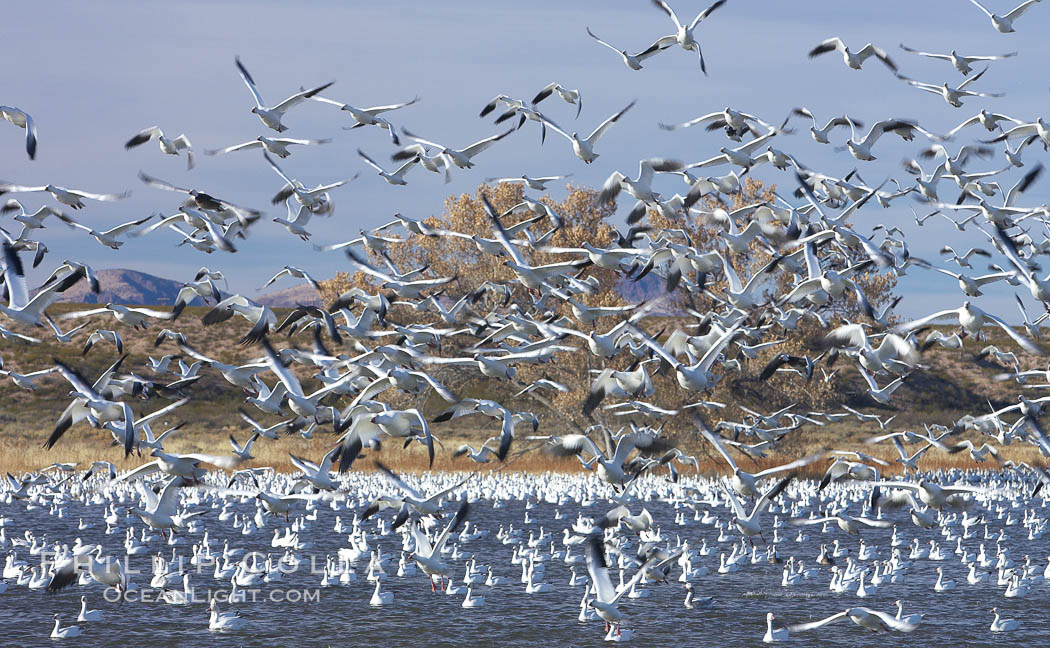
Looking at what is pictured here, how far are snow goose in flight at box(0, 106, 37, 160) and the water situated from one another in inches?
357

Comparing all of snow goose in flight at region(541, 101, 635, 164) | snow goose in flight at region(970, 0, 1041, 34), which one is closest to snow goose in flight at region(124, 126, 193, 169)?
snow goose in flight at region(541, 101, 635, 164)

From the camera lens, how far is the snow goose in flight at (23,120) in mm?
21062

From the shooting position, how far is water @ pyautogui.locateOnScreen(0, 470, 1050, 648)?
20.1 metres

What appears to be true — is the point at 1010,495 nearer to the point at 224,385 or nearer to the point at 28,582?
the point at 28,582

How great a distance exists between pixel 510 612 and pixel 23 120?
44.2 feet

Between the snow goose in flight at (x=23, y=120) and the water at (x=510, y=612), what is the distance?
9.06m

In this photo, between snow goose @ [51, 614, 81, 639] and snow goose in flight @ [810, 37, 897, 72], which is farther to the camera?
snow goose in flight @ [810, 37, 897, 72]

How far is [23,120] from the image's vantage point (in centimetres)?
2141

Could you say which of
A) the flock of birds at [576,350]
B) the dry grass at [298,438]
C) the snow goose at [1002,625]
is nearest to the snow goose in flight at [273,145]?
the flock of birds at [576,350]

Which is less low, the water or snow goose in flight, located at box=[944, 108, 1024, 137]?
snow goose in flight, located at box=[944, 108, 1024, 137]

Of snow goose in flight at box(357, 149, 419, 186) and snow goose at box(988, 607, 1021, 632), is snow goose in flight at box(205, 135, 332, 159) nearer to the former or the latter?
snow goose in flight at box(357, 149, 419, 186)

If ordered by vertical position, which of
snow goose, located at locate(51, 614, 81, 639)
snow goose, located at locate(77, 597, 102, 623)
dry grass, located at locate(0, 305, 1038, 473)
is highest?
dry grass, located at locate(0, 305, 1038, 473)

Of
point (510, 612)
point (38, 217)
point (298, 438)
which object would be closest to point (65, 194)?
point (38, 217)

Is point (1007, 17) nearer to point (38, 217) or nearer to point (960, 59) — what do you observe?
point (960, 59)
